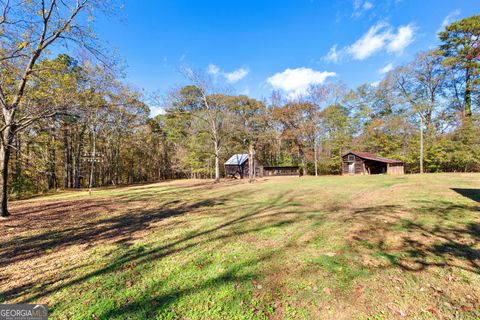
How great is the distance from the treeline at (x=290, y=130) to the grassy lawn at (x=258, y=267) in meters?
14.6

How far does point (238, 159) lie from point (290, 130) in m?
9.81

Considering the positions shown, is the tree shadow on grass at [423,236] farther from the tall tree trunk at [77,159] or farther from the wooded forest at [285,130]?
the tall tree trunk at [77,159]

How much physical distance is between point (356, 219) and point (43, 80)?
12.9 m

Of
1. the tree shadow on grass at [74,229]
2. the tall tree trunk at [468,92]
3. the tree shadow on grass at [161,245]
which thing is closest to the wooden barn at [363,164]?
the tall tree trunk at [468,92]

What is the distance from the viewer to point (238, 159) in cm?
3166

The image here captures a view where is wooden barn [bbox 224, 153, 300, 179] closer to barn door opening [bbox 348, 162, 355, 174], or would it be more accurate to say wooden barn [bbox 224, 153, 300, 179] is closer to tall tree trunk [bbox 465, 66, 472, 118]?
barn door opening [bbox 348, 162, 355, 174]

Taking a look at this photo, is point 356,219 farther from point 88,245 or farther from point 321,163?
point 321,163

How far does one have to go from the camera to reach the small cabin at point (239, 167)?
31.1 metres

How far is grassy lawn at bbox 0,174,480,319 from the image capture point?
2396mm

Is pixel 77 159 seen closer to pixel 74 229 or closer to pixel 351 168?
pixel 74 229

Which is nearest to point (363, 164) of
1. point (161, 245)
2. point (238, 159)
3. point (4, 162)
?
point (238, 159)

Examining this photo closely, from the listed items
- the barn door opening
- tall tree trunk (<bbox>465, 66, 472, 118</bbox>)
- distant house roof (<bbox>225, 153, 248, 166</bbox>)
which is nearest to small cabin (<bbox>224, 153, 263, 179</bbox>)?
distant house roof (<bbox>225, 153, 248, 166</bbox>)

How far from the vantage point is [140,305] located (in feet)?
8.21

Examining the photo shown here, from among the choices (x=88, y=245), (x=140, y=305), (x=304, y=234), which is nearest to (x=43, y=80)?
(x=88, y=245)
